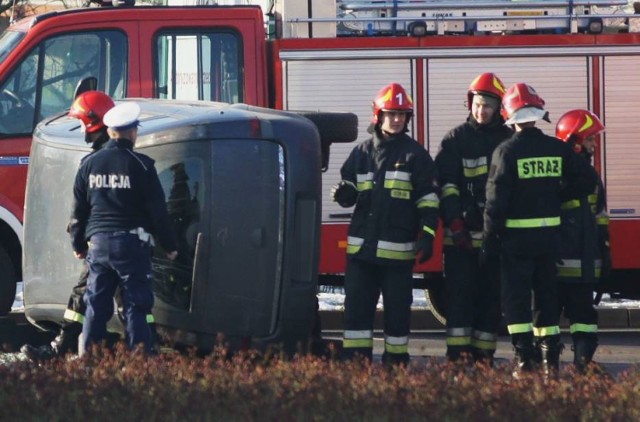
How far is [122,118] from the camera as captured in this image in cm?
748

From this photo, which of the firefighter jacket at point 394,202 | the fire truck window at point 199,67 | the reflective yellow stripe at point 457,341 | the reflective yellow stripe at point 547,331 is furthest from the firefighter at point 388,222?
the fire truck window at point 199,67

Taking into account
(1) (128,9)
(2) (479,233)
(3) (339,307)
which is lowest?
(3) (339,307)

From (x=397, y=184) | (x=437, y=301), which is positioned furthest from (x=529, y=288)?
(x=437, y=301)

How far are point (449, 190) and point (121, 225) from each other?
2.02 metres

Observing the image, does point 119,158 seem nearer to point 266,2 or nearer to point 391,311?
point 391,311

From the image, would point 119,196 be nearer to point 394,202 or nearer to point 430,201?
point 394,202

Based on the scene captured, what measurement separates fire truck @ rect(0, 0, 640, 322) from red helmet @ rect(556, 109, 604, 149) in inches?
81.6

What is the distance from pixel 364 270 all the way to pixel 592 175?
148cm

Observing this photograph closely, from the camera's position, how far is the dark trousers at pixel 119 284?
24.2 ft

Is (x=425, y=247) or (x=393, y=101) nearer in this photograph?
(x=425, y=247)

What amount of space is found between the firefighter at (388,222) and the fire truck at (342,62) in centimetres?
235

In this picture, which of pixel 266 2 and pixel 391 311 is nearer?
pixel 391 311

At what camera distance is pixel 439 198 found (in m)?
8.15

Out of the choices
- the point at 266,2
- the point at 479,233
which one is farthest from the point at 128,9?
the point at 479,233
